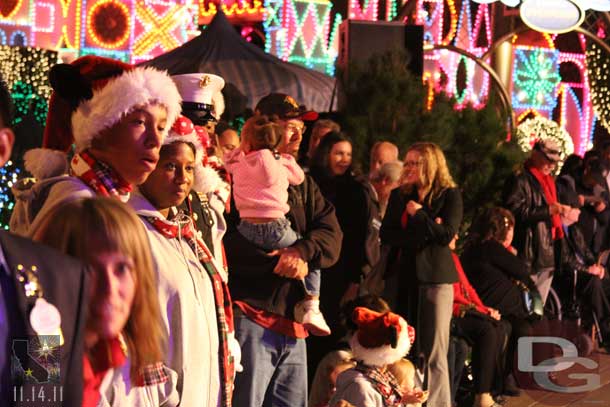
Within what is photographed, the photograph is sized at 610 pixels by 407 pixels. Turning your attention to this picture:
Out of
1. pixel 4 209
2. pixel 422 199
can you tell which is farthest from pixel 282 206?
pixel 4 209

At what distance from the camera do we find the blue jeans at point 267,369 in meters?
5.67

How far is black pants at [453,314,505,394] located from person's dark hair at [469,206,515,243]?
82 cm

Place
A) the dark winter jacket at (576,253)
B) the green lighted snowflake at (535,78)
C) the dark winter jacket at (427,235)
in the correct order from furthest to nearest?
the green lighted snowflake at (535,78), the dark winter jacket at (576,253), the dark winter jacket at (427,235)

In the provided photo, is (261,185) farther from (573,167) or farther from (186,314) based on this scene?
(573,167)

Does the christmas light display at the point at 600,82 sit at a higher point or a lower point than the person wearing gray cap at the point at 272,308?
higher

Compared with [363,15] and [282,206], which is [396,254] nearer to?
[282,206]

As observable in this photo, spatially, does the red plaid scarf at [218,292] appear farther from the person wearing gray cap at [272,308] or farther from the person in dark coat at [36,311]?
the person in dark coat at [36,311]

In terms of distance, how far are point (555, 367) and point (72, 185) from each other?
7.77m

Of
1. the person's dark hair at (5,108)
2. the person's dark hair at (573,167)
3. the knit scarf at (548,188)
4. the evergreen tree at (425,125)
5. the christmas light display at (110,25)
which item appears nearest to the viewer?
the person's dark hair at (5,108)

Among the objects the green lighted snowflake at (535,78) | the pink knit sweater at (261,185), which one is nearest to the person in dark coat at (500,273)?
the pink knit sweater at (261,185)

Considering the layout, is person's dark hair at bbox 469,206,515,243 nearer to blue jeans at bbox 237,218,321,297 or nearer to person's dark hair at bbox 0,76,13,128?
blue jeans at bbox 237,218,321,297

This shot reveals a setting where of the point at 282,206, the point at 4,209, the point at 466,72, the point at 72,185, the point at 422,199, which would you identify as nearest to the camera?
the point at 72,185

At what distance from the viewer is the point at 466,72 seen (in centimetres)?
2592

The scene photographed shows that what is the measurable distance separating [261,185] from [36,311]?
393 cm
